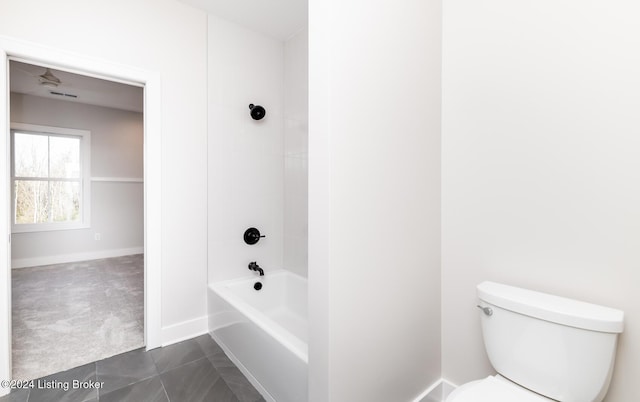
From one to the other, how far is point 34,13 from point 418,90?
229cm

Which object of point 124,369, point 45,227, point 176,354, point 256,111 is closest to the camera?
point 124,369

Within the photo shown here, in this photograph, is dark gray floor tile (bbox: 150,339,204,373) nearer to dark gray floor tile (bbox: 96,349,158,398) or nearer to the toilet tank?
dark gray floor tile (bbox: 96,349,158,398)

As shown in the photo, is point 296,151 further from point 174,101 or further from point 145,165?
point 145,165

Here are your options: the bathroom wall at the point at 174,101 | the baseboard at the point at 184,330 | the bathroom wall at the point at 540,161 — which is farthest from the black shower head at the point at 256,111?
the baseboard at the point at 184,330

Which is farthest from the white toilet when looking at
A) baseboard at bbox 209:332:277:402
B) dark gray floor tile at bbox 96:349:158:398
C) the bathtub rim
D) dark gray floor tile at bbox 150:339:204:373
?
→ dark gray floor tile at bbox 96:349:158:398

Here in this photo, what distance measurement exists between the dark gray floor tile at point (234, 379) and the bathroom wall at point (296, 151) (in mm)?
916

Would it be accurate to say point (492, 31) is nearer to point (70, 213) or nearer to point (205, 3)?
point (205, 3)

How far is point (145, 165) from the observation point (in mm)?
2078

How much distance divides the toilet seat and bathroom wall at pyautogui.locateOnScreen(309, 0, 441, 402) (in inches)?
13.9

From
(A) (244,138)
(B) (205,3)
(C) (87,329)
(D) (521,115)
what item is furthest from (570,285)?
(C) (87,329)

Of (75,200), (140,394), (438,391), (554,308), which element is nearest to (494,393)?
(554,308)

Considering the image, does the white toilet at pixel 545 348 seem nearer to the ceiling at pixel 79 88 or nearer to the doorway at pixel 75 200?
the doorway at pixel 75 200

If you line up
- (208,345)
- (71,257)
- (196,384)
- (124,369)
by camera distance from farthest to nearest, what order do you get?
1. (71,257)
2. (208,345)
3. (124,369)
4. (196,384)

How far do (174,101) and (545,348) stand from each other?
2.65m
